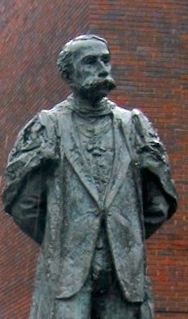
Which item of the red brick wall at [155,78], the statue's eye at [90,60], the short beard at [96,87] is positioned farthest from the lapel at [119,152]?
the red brick wall at [155,78]

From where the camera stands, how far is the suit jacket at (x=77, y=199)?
280 inches

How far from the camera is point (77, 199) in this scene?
723 cm

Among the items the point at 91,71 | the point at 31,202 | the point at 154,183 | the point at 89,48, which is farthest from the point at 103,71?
the point at 31,202

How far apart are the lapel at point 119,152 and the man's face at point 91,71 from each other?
0.62 ft

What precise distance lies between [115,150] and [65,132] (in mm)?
301

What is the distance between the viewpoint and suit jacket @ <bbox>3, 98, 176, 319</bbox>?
23.3ft

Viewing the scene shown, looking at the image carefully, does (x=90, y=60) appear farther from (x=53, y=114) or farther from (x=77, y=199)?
(x=77, y=199)

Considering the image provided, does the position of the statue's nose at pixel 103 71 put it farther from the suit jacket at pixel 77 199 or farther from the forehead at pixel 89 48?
the suit jacket at pixel 77 199

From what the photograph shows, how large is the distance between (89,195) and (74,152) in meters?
0.28

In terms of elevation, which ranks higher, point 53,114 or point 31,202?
point 53,114

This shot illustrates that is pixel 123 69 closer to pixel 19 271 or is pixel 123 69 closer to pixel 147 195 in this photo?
pixel 19 271

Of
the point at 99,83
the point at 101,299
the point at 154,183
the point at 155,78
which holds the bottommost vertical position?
the point at 155,78

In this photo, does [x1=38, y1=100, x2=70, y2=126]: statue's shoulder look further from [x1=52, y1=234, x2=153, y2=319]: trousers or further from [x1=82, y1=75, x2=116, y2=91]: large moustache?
[x1=52, y1=234, x2=153, y2=319]: trousers

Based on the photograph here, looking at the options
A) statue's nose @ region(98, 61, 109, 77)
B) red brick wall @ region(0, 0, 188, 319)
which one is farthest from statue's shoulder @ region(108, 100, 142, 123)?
red brick wall @ region(0, 0, 188, 319)
